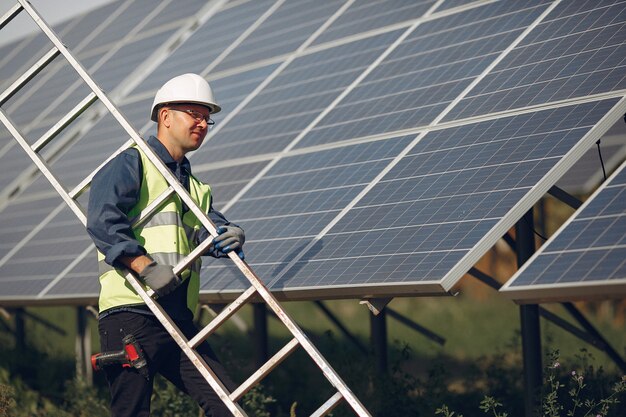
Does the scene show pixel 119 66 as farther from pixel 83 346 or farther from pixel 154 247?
pixel 154 247

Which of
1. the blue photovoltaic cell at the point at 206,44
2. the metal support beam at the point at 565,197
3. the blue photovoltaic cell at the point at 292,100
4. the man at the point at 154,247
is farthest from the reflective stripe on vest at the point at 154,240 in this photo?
the blue photovoltaic cell at the point at 206,44

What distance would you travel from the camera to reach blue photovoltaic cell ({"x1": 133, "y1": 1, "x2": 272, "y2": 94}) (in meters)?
14.2

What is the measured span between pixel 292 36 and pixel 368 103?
2787 mm

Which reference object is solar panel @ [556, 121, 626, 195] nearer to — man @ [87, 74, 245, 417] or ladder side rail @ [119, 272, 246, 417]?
man @ [87, 74, 245, 417]

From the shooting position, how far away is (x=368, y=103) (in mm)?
10492

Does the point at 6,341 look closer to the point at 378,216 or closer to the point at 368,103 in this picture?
the point at 368,103

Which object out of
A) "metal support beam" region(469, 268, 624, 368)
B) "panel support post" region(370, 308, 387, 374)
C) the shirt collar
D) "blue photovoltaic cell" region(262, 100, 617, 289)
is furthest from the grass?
the shirt collar

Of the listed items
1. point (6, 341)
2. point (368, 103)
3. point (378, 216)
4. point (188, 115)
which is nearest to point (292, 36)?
point (368, 103)

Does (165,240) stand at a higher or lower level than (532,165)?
higher

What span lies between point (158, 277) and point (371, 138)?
12.0 ft

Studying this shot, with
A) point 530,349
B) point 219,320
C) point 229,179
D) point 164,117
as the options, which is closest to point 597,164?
point 229,179

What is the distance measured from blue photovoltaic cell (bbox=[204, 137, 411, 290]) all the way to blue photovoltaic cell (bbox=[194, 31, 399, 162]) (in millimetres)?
753

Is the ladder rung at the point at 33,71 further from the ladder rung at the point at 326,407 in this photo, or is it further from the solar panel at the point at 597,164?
the solar panel at the point at 597,164

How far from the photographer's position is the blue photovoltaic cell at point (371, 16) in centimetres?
1176
